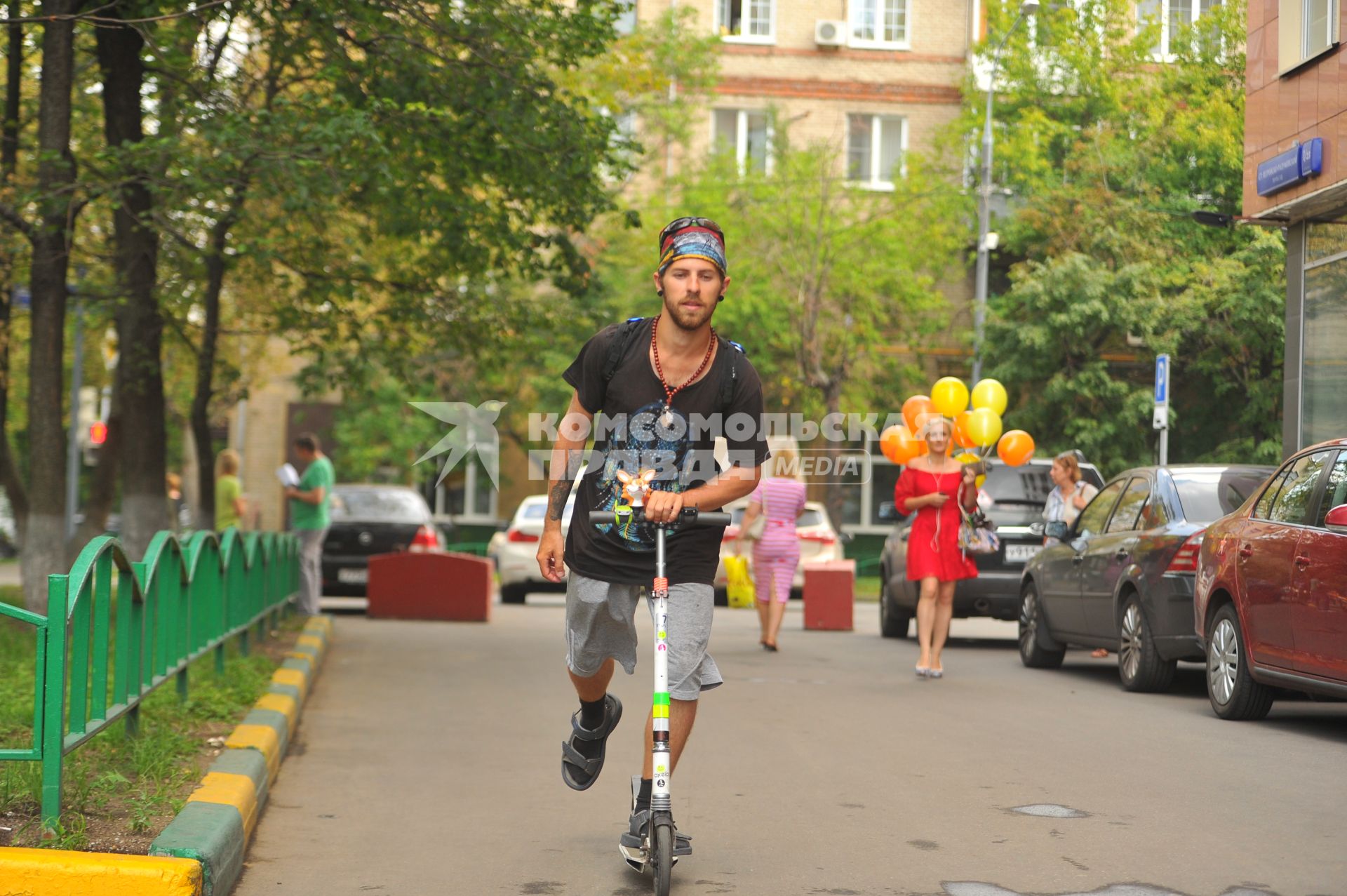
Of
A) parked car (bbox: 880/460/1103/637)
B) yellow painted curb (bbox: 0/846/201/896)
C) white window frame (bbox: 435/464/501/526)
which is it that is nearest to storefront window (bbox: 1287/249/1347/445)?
parked car (bbox: 880/460/1103/637)

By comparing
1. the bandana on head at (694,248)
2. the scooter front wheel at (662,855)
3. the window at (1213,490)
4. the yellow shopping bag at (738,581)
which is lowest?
the yellow shopping bag at (738,581)

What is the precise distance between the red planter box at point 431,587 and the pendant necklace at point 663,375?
13.7m

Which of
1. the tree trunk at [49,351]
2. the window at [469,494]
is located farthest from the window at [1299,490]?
the window at [469,494]

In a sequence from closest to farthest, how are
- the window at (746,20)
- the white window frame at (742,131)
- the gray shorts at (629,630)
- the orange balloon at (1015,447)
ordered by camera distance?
the gray shorts at (629,630) < the orange balloon at (1015,447) < the white window frame at (742,131) < the window at (746,20)

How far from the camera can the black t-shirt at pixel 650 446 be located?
214 inches

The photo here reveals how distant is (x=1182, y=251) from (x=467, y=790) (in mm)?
16002

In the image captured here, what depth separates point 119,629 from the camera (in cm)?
666

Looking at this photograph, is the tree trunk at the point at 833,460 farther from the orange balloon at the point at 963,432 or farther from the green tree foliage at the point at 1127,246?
the orange balloon at the point at 963,432

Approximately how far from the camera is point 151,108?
16.6 metres

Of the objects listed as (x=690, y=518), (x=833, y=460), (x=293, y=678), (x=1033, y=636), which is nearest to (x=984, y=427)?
(x=1033, y=636)

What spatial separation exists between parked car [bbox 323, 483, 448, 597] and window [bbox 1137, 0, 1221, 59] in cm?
1182

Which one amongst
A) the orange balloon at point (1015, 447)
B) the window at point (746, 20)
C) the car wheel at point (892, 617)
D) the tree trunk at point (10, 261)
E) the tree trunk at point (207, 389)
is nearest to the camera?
the tree trunk at point (10, 261)

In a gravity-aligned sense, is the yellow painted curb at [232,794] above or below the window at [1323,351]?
below

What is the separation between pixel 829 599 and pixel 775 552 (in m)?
4.16
